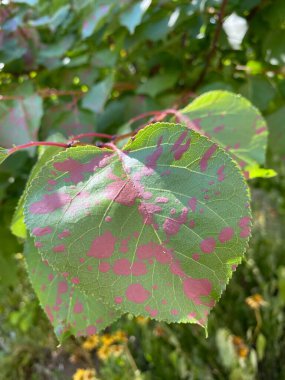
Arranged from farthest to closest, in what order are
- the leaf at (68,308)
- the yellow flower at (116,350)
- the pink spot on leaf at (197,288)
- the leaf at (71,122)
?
the yellow flower at (116,350), the leaf at (71,122), the leaf at (68,308), the pink spot on leaf at (197,288)

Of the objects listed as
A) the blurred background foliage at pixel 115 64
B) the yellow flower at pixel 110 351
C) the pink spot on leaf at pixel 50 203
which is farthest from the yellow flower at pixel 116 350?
the pink spot on leaf at pixel 50 203

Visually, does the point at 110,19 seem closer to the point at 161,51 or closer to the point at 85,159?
the point at 161,51

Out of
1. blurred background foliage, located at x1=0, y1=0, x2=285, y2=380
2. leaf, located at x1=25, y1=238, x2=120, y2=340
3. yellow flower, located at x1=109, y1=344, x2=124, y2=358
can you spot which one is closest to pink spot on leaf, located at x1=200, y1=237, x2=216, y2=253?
leaf, located at x1=25, y1=238, x2=120, y2=340

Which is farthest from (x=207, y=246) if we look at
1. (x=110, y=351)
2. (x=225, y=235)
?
(x=110, y=351)

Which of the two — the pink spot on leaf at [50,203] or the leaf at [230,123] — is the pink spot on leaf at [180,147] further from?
the leaf at [230,123]

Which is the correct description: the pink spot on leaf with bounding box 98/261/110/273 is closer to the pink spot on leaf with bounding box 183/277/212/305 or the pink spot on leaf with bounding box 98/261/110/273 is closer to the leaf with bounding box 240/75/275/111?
the pink spot on leaf with bounding box 183/277/212/305

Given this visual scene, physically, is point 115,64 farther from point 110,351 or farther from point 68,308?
point 110,351
